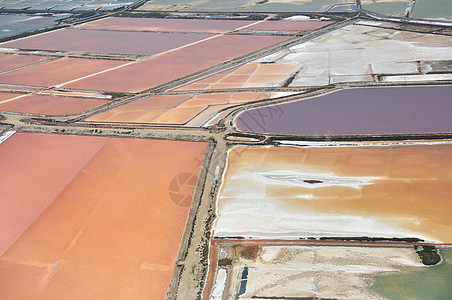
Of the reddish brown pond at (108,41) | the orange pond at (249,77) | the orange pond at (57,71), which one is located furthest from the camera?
the reddish brown pond at (108,41)

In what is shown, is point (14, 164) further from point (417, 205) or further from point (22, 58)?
point (22, 58)

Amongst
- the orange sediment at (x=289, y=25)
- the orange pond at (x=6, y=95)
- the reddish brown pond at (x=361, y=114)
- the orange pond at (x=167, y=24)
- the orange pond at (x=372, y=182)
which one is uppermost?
the orange sediment at (x=289, y=25)

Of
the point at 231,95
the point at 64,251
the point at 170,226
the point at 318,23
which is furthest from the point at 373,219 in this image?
the point at 318,23

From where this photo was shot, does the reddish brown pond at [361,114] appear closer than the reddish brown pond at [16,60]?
Yes

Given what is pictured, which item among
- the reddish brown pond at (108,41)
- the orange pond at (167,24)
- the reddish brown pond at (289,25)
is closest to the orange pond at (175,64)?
the reddish brown pond at (108,41)

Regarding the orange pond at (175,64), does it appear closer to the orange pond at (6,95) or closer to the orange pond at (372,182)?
the orange pond at (6,95)

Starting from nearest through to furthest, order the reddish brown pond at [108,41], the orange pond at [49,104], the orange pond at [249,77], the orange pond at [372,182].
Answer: the orange pond at [372,182] → the orange pond at [49,104] → the orange pond at [249,77] → the reddish brown pond at [108,41]

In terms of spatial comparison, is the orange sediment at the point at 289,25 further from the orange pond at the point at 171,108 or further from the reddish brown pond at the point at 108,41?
the orange pond at the point at 171,108

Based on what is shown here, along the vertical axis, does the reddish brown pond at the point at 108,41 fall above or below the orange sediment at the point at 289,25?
below
